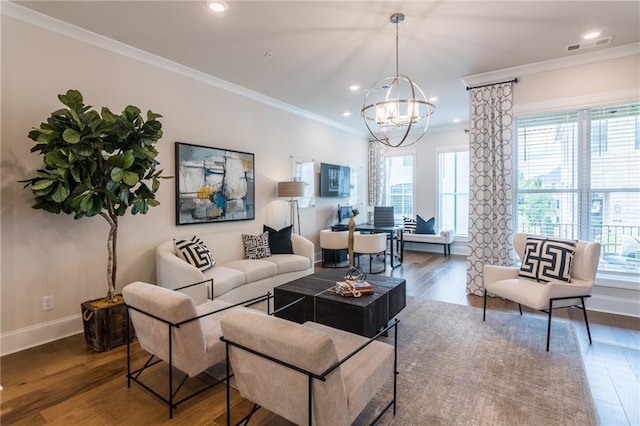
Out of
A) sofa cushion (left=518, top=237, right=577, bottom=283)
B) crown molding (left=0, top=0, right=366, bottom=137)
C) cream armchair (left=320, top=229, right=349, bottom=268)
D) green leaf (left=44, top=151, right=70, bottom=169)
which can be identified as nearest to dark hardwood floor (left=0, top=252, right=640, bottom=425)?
sofa cushion (left=518, top=237, right=577, bottom=283)

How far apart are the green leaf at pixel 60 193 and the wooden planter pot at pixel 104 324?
1008mm

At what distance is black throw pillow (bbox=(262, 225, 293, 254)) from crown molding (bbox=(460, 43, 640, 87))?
344cm

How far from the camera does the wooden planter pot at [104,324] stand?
2863 millimetres

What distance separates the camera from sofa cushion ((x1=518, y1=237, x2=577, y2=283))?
3209mm

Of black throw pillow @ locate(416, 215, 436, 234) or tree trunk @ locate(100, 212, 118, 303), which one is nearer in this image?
tree trunk @ locate(100, 212, 118, 303)

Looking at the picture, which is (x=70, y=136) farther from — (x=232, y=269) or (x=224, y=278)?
(x=232, y=269)

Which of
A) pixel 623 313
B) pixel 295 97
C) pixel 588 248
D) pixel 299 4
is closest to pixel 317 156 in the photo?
pixel 295 97

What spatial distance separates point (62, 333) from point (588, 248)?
5.20 meters

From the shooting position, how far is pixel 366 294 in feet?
9.64

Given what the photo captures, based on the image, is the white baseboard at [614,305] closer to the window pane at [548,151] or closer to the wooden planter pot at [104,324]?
the window pane at [548,151]

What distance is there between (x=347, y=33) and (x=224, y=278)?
294cm

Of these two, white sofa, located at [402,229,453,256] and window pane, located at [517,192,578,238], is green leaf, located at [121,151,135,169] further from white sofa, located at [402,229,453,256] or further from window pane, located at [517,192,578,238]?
white sofa, located at [402,229,453,256]

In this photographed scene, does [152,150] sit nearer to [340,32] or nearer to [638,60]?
[340,32]

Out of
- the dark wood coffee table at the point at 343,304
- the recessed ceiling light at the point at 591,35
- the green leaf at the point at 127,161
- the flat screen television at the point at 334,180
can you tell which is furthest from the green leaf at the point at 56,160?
the recessed ceiling light at the point at 591,35
